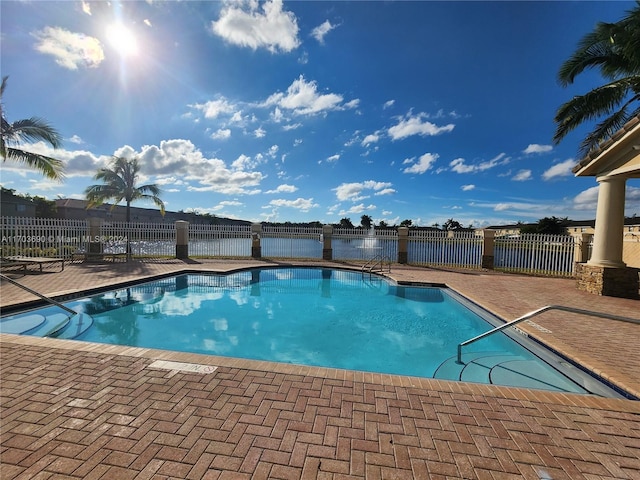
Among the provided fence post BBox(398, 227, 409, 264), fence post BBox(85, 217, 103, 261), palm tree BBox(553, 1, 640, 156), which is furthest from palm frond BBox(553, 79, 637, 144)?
fence post BBox(85, 217, 103, 261)

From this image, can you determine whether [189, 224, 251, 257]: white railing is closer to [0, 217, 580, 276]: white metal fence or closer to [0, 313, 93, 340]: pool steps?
[0, 217, 580, 276]: white metal fence

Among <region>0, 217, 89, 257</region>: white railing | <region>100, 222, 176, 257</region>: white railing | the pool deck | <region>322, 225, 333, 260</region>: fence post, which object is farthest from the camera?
<region>322, 225, 333, 260</region>: fence post

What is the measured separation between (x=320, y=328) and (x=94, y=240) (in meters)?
13.7

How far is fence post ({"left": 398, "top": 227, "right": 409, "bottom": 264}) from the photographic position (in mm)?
14836

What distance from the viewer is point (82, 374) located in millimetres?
3178

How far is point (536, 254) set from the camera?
1327 centimetres

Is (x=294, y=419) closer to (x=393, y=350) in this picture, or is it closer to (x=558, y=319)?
(x=393, y=350)

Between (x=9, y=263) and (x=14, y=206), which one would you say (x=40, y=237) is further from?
(x=14, y=206)

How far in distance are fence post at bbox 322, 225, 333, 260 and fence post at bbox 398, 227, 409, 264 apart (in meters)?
3.67

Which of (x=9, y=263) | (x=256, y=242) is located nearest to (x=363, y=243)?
(x=256, y=242)

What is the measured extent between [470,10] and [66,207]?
6357cm

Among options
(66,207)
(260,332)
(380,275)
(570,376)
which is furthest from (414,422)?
(66,207)

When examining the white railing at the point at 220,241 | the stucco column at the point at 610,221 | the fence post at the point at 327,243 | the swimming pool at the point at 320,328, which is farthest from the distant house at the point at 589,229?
the white railing at the point at 220,241

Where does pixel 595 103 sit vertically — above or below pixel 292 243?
above
